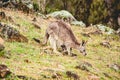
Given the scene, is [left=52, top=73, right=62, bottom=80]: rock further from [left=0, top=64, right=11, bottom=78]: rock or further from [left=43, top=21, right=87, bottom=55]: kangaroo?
[left=43, top=21, right=87, bottom=55]: kangaroo

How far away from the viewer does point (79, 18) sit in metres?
45.6

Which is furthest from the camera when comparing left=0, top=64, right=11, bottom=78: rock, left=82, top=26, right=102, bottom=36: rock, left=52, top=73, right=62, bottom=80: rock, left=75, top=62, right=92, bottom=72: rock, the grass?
left=82, top=26, right=102, bottom=36: rock

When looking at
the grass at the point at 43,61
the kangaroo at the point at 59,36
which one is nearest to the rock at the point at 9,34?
the grass at the point at 43,61

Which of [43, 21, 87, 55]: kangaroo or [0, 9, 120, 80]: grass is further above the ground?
[43, 21, 87, 55]: kangaroo

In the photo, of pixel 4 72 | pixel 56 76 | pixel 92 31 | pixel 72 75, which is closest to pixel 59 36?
pixel 72 75

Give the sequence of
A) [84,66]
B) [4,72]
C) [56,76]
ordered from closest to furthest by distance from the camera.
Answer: [4,72], [56,76], [84,66]

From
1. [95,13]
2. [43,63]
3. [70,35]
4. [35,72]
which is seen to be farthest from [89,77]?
[95,13]

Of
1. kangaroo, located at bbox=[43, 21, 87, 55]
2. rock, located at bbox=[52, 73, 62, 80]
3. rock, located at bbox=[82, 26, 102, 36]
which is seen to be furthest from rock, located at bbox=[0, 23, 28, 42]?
rock, located at bbox=[82, 26, 102, 36]

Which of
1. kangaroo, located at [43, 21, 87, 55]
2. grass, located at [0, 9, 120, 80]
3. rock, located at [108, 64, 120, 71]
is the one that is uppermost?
kangaroo, located at [43, 21, 87, 55]

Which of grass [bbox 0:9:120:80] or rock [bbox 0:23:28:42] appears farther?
rock [bbox 0:23:28:42]

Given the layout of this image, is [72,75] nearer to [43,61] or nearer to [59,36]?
[43,61]

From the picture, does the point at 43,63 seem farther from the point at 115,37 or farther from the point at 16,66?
the point at 115,37

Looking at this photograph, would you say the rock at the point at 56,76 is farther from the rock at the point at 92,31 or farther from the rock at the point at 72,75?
the rock at the point at 92,31

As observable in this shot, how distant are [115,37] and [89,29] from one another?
261cm
